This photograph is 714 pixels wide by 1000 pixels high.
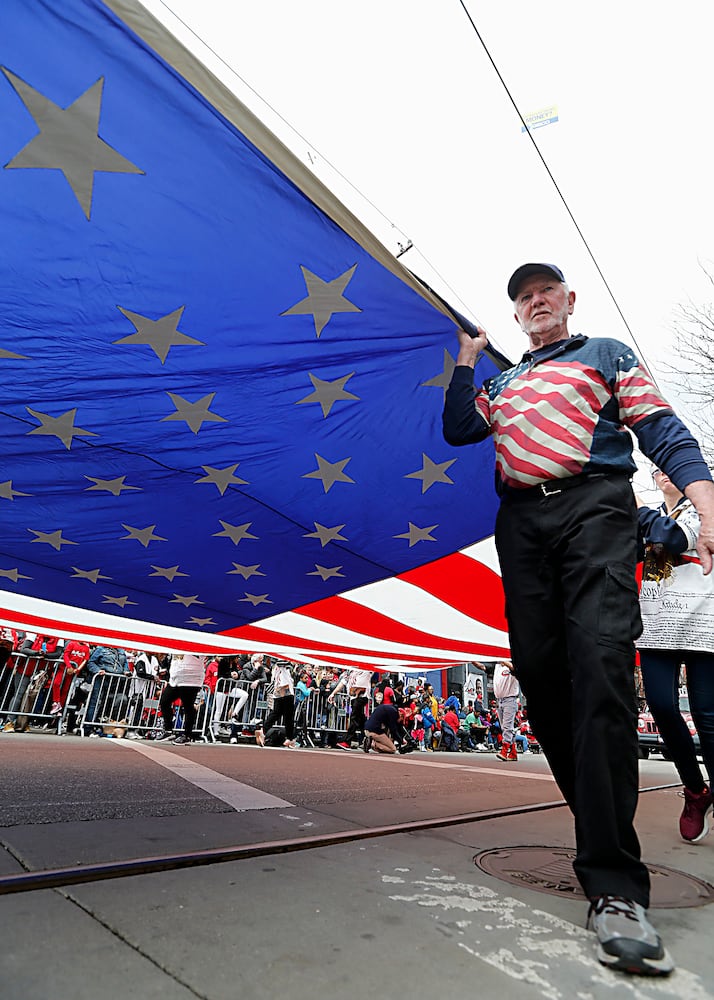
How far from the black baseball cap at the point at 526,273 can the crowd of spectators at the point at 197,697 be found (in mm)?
7249

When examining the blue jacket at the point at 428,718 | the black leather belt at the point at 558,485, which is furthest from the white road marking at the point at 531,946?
the blue jacket at the point at 428,718

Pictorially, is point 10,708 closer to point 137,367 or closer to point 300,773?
point 300,773

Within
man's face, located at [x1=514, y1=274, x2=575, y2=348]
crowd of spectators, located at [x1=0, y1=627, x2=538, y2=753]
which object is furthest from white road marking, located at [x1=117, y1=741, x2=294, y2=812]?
crowd of spectators, located at [x1=0, y1=627, x2=538, y2=753]

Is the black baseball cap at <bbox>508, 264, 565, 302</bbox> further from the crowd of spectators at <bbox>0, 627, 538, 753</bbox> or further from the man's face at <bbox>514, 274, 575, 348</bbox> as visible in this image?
the crowd of spectators at <bbox>0, 627, 538, 753</bbox>

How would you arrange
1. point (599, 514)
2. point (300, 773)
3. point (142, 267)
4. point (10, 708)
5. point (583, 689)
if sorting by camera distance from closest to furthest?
point (583, 689), point (599, 514), point (142, 267), point (300, 773), point (10, 708)

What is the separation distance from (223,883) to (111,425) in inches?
71.4

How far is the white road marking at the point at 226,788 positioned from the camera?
8.86ft

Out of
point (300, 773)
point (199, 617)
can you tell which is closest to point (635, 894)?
point (300, 773)

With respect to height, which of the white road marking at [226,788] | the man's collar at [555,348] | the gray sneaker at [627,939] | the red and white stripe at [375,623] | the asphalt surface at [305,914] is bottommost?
the white road marking at [226,788]

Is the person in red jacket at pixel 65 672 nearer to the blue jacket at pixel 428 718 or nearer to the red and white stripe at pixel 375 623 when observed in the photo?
the red and white stripe at pixel 375 623

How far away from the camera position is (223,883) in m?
1.34

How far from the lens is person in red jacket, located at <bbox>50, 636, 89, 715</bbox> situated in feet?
29.8

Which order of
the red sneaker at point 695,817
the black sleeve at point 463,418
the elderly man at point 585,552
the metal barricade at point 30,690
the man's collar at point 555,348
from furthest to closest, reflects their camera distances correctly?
the metal barricade at point 30,690
the red sneaker at point 695,817
the black sleeve at point 463,418
the man's collar at point 555,348
the elderly man at point 585,552

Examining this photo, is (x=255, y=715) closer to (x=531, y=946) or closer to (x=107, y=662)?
(x=107, y=662)
